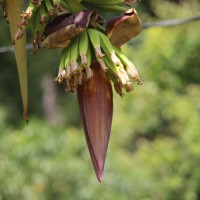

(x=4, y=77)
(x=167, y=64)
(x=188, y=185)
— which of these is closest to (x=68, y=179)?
(x=188, y=185)

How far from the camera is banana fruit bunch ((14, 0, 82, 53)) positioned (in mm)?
774

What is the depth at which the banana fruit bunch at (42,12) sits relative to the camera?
2.54 feet

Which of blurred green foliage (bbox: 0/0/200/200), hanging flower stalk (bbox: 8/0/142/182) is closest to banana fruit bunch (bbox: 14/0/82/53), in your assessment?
hanging flower stalk (bbox: 8/0/142/182)

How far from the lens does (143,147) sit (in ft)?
13.4

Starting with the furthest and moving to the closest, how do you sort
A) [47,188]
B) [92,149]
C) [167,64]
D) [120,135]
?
1. [120,135]
2. [167,64]
3. [47,188]
4. [92,149]

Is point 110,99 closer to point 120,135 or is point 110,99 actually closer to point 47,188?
point 47,188

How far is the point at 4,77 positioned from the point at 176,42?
4184mm

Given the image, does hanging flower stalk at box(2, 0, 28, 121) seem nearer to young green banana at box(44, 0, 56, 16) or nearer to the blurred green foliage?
young green banana at box(44, 0, 56, 16)

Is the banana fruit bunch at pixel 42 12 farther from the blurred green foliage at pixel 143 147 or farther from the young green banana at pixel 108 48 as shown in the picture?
the blurred green foliage at pixel 143 147

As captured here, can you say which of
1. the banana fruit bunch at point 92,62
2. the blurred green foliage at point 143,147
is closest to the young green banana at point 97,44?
the banana fruit bunch at point 92,62

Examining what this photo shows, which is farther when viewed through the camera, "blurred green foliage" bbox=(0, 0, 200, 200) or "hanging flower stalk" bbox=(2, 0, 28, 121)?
"blurred green foliage" bbox=(0, 0, 200, 200)

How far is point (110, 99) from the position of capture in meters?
0.77

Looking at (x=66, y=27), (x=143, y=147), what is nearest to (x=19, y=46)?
(x=66, y=27)

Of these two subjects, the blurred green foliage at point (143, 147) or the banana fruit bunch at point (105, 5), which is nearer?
the banana fruit bunch at point (105, 5)
